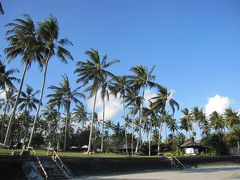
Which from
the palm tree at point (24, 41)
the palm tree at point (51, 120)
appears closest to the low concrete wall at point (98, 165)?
the palm tree at point (24, 41)

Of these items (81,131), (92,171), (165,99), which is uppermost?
(165,99)

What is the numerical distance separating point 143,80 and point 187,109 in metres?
37.7

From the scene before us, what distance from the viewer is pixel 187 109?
73.8 metres

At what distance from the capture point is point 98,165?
→ 2103 cm

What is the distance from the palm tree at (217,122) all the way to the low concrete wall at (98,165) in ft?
139

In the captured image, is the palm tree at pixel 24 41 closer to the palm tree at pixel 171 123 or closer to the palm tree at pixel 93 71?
the palm tree at pixel 93 71

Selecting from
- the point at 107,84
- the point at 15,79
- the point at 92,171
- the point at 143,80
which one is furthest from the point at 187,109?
the point at 92,171

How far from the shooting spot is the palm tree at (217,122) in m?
72.4

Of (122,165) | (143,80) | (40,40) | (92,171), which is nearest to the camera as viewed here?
(92,171)

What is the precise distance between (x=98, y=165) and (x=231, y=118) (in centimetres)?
5608

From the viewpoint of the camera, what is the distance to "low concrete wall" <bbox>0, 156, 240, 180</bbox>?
599 inches

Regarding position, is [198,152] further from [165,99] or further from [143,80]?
[143,80]

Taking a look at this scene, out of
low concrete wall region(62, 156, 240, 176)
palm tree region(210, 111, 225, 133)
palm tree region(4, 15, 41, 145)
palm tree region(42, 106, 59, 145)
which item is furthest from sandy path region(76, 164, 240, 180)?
palm tree region(210, 111, 225, 133)

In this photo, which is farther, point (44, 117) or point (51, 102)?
point (44, 117)
